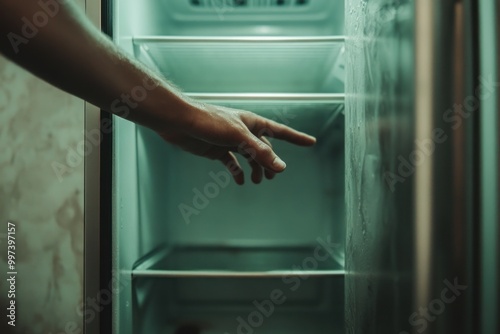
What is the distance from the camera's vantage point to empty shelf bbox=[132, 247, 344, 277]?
1.14 m

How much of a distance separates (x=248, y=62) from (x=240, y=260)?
0.61 metres

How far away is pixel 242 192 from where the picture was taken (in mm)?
1450

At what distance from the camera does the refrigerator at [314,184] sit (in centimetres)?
47

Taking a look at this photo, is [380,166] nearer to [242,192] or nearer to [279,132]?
[279,132]

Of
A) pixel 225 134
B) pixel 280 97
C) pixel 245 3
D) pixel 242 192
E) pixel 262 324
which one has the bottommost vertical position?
pixel 262 324

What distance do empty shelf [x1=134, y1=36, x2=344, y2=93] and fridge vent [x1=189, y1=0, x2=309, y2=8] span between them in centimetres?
17

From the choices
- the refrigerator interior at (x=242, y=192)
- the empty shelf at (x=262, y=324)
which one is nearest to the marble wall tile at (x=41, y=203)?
the refrigerator interior at (x=242, y=192)

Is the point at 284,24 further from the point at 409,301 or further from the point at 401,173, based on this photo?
the point at 409,301

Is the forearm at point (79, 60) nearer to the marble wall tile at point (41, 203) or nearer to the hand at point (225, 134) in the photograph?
the hand at point (225, 134)

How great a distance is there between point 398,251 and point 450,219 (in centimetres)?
8

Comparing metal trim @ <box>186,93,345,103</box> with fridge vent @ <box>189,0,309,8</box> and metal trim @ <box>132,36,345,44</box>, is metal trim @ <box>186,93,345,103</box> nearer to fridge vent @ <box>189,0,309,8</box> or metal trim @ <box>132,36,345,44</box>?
metal trim @ <box>132,36,345,44</box>

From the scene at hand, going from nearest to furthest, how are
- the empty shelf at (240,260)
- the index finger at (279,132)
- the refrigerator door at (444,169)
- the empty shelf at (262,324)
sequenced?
the refrigerator door at (444,169), the index finger at (279,132), the empty shelf at (240,260), the empty shelf at (262,324)

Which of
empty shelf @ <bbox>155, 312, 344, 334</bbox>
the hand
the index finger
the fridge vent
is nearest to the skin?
the hand

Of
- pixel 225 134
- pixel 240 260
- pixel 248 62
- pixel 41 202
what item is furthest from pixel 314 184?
pixel 41 202
